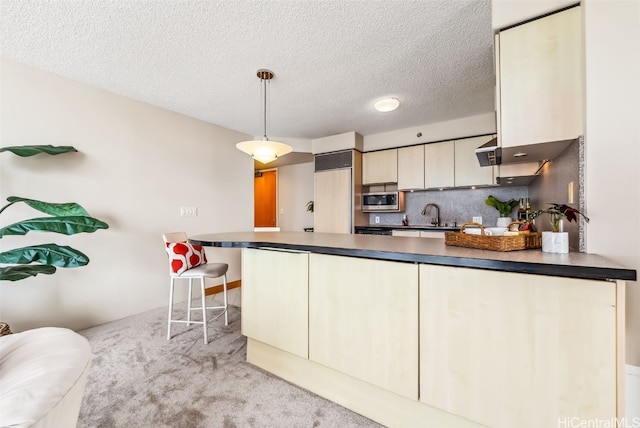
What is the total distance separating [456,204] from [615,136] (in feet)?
9.47

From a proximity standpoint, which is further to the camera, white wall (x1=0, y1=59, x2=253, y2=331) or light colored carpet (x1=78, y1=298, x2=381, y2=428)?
white wall (x1=0, y1=59, x2=253, y2=331)

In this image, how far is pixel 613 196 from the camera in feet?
3.98

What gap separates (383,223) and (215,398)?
3.63 meters

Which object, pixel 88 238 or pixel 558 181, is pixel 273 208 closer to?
pixel 88 238

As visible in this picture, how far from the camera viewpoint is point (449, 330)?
3.74ft

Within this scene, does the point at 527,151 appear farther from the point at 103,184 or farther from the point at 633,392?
the point at 103,184

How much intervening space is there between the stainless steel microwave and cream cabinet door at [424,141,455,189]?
0.49 m

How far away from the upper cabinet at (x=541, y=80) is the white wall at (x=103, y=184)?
3.36m

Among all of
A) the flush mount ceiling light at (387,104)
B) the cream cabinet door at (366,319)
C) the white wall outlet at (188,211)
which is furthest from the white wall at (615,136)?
the white wall outlet at (188,211)

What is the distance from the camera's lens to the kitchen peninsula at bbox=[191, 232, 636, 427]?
2.98 ft

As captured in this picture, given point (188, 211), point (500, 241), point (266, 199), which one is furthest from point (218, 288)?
point (500, 241)

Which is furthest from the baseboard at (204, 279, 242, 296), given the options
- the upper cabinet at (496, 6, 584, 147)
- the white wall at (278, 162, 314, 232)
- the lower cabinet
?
the upper cabinet at (496, 6, 584, 147)

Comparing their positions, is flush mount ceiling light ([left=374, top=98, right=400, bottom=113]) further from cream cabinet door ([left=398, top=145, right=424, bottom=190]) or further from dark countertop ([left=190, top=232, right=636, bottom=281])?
dark countertop ([left=190, top=232, right=636, bottom=281])

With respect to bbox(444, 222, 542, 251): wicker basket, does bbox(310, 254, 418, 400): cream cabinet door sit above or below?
below
